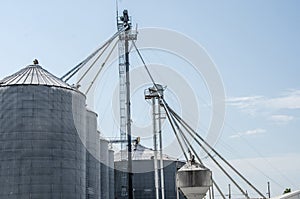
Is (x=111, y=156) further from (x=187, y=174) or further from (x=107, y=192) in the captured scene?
(x=187, y=174)

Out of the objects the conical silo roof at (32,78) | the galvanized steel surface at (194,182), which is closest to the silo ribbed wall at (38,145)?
the conical silo roof at (32,78)

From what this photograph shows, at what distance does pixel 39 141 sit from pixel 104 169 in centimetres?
2289

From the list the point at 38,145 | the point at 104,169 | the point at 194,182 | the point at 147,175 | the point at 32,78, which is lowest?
the point at 194,182

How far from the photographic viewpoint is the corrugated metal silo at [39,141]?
40812 millimetres

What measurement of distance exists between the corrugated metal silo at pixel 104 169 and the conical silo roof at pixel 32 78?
56.8 ft

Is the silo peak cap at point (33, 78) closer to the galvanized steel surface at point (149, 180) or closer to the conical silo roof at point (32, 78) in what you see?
the conical silo roof at point (32, 78)

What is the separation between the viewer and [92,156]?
53031mm

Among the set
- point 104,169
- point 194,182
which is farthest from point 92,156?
point 194,182

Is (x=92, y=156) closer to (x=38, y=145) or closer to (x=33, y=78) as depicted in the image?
(x=38, y=145)

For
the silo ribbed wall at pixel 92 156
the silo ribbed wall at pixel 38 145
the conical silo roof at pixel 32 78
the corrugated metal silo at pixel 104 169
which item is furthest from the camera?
the corrugated metal silo at pixel 104 169

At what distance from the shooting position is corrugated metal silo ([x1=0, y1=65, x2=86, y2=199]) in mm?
40812

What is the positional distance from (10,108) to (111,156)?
30366mm

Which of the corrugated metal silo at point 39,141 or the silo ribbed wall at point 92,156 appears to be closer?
the corrugated metal silo at point 39,141

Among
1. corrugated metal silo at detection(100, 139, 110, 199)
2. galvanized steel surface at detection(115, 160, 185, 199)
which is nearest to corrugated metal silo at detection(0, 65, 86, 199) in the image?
corrugated metal silo at detection(100, 139, 110, 199)
